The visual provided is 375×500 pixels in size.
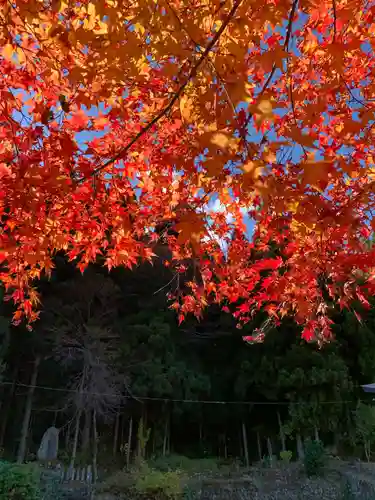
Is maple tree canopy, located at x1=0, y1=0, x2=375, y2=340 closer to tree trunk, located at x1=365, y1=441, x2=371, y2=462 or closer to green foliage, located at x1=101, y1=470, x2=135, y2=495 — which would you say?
green foliage, located at x1=101, y1=470, x2=135, y2=495

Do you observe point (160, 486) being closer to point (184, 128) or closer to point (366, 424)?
point (366, 424)

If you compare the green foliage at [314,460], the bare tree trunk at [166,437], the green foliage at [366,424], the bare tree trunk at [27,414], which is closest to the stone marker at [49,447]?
the bare tree trunk at [27,414]

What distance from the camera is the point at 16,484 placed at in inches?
225

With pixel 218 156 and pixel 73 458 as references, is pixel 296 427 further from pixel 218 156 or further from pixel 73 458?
pixel 218 156

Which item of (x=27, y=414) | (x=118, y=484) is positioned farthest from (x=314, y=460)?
(x=27, y=414)

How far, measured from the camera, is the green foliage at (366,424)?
1043 centimetres

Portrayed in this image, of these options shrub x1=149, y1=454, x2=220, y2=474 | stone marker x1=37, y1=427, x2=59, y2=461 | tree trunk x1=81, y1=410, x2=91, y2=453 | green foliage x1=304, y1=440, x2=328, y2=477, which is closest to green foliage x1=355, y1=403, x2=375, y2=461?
green foliage x1=304, y1=440, x2=328, y2=477

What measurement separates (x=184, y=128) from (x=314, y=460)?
938 cm

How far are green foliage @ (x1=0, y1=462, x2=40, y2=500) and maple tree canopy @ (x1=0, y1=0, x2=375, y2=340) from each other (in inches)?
146

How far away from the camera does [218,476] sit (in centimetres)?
1020

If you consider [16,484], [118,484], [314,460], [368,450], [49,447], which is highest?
[49,447]

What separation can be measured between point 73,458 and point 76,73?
9984 mm

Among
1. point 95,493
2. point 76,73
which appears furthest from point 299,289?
point 95,493

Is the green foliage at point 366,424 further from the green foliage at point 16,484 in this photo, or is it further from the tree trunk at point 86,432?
the green foliage at point 16,484
